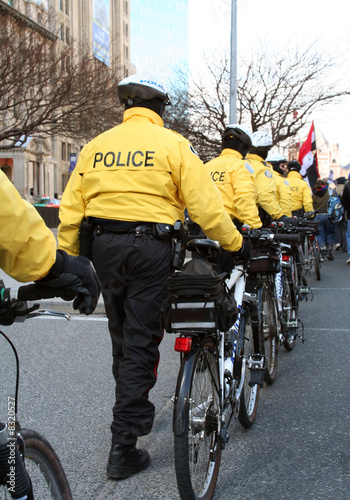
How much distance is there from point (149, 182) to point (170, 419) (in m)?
1.67

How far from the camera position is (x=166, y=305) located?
278cm

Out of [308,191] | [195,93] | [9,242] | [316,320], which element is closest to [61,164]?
[195,93]

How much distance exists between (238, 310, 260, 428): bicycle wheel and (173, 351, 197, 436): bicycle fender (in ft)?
3.38

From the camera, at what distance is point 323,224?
13992mm

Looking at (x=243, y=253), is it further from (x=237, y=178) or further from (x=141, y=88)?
(x=237, y=178)

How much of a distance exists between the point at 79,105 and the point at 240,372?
20.6 metres

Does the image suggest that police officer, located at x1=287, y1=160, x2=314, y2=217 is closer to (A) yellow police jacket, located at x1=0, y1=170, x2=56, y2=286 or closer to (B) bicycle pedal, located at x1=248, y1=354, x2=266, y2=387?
(B) bicycle pedal, located at x1=248, y1=354, x2=266, y2=387

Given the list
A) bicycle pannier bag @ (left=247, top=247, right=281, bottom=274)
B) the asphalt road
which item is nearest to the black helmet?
the asphalt road

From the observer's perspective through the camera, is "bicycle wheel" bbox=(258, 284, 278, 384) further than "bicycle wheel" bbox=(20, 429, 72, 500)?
Yes

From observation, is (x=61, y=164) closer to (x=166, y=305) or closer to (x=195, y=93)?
(x=195, y=93)

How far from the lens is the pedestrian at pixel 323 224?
13.9m

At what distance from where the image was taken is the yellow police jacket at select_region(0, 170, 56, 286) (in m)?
1.74

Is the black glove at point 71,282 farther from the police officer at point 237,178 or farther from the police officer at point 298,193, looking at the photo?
the police officer at point 298,193


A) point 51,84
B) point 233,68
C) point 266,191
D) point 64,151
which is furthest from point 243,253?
point 64,151
